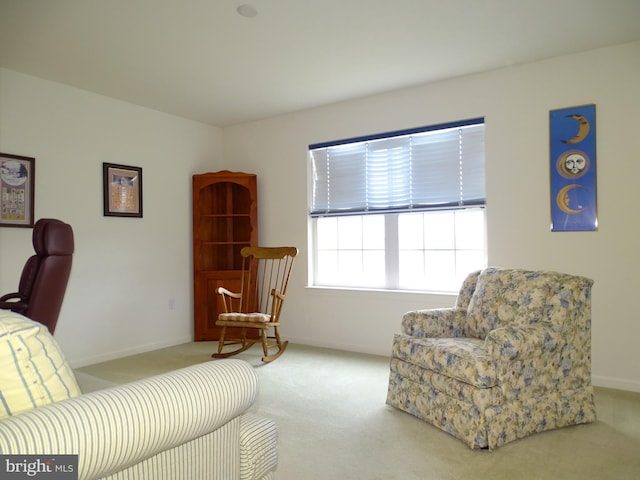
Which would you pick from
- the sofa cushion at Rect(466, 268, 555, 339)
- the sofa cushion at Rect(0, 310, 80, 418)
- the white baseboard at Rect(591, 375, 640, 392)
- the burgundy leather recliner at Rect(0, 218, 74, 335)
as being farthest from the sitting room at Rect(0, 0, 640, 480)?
the burgundy leather recliner at Rect(0, 218, 74, 335)

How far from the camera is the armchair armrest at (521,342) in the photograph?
2230 millimetres

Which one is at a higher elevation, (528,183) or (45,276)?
(528,183)

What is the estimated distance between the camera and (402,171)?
423 cm

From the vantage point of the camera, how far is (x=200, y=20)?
2.84 m

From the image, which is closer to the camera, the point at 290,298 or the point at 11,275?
the point at 11,275

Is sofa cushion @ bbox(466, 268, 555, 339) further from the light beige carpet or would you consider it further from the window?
the window

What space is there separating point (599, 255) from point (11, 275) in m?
4.55

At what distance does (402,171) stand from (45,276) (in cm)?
304

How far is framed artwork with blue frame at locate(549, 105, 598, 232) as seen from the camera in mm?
3289

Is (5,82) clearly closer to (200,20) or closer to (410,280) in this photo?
(200,20)

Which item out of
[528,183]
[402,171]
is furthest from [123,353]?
[528,183]

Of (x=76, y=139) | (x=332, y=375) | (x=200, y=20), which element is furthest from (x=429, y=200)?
(x=76, y=139)

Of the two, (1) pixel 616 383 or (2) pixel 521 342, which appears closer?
(2) pixel 521 342

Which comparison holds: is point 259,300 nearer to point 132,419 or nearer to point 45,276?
point 45,276
